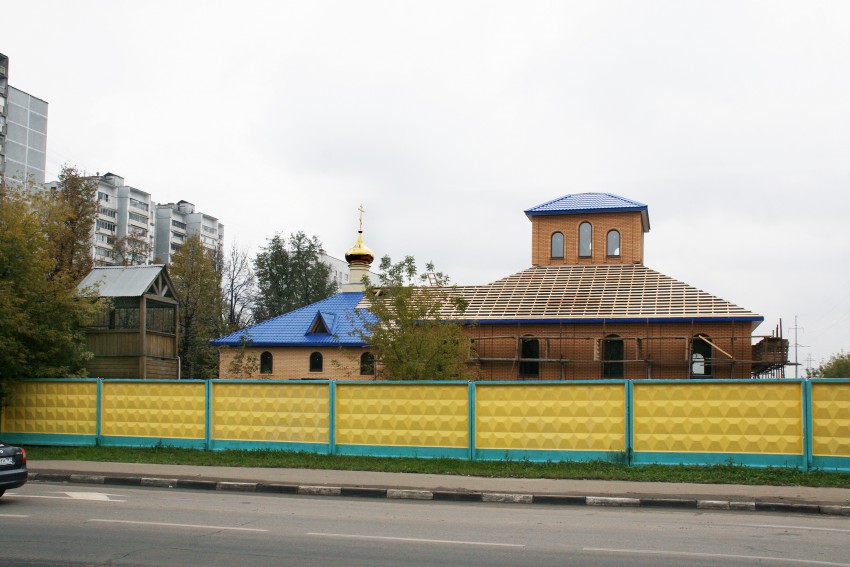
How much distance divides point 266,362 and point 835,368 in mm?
67645

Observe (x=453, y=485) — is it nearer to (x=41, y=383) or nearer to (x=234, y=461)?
(x=234, y=461)

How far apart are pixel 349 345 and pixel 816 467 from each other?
2926 centimetres

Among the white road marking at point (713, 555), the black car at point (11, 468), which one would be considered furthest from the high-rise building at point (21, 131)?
the white road marking at point (713, 555)

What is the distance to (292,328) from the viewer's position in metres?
45.7

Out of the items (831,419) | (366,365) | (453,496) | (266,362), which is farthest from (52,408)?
(266,362)

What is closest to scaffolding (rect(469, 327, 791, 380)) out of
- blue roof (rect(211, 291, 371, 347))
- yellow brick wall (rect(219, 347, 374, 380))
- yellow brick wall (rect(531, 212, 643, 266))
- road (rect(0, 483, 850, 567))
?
yellow brick wall (rect(531, 212, 643, 266))

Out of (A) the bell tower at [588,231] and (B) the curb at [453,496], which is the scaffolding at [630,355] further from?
(B) the curb at [453,496]

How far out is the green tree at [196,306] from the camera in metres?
57.1

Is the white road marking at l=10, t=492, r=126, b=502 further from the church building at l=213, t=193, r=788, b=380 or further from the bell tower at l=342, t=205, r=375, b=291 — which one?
the bell tower at l=342, t=205, r=375, b=291

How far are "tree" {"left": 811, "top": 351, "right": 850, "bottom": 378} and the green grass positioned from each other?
74939mm

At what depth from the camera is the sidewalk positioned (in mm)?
13859

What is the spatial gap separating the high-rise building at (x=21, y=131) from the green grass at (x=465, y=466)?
7387cm

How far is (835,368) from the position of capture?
89.9 metres

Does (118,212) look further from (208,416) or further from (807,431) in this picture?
(807,431)
